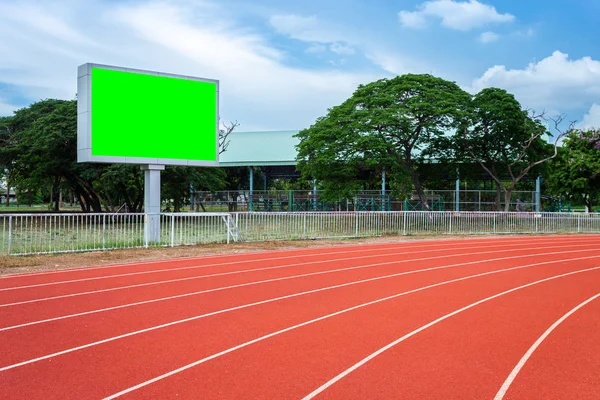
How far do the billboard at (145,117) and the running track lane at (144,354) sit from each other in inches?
390

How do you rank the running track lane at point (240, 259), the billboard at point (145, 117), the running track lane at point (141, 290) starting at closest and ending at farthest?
the running track lane at point (141, 290) → the running track lane at point (240, 259) → the billboard at point (145, 117)

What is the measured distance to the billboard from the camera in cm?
1532

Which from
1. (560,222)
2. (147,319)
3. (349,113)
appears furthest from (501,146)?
(147,319)

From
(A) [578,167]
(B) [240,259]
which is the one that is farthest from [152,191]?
(A) [578,167]

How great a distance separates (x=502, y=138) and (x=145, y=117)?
20.9m

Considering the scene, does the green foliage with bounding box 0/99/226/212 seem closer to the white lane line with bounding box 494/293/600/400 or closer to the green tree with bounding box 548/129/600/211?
the green tree with bounding box 548/129/600/211

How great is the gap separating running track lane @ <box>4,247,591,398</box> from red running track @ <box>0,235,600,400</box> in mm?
19

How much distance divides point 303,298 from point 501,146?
24986 mm

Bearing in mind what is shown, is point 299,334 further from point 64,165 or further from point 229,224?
point 64,165

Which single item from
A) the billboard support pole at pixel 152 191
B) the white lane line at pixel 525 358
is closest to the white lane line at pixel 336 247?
the billboard support pole at pixel 152 191

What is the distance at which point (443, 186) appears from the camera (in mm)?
40312

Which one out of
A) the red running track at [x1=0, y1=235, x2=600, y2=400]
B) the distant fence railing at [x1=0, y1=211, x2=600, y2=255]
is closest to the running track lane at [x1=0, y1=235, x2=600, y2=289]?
the red running track at [x1=0, y1=235, x2=600, y2=400]

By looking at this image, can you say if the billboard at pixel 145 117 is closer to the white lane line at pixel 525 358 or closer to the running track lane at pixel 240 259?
the running track lane at pixel 240 259

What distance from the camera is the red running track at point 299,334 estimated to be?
4637 millimetres
